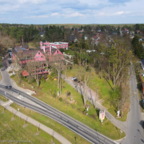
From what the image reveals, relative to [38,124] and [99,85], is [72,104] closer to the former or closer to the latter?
[38,124]

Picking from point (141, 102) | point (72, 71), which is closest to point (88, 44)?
point (72, 71)

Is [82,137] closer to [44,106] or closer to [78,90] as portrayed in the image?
[44,106]

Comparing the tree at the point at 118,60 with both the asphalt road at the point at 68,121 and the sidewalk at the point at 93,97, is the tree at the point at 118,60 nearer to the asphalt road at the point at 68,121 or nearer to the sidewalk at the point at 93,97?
the sidewalk at the point at 93,97

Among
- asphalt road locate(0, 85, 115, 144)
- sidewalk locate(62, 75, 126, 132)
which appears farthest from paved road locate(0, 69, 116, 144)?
sidewalk locate(62, 75, 126, 132)

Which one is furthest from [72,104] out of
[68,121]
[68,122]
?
[68,122]

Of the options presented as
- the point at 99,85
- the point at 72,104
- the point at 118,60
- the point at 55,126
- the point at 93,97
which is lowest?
the point at 55,126

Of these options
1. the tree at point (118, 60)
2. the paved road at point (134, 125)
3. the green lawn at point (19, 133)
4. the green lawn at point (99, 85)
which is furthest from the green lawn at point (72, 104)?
the tree at point (118, 60)
